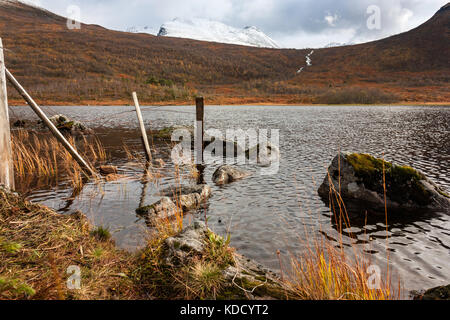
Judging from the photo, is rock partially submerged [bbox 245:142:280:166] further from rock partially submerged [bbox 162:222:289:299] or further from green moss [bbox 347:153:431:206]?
rock partially submerged [bbox 162:222:289:299]

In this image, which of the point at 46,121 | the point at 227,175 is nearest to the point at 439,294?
the point at 227,175

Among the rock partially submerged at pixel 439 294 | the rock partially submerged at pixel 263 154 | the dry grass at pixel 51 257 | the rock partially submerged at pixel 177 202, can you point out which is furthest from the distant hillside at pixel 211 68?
the rock partially submerged at pixel 439 294

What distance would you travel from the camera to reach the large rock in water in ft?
25.5

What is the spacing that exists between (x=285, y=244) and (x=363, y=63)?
383ft

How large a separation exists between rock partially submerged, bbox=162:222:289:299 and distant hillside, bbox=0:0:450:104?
5585 centimetres

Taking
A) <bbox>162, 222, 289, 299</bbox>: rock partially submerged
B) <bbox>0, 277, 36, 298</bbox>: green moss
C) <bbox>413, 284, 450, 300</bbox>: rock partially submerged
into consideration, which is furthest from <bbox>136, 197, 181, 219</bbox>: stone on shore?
<bbox>413, 284, 450, 300</bbox>: rock partially submerged

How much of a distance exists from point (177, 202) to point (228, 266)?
2.48 metres

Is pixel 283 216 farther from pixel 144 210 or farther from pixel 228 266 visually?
pixel 144 210

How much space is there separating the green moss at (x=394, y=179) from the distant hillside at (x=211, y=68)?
174 feet

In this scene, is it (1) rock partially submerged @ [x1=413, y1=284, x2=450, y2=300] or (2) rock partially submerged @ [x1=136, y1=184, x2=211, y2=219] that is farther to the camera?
(2) rock partially submerged @ [x1=136, y1=184, x2=211, y2=219]

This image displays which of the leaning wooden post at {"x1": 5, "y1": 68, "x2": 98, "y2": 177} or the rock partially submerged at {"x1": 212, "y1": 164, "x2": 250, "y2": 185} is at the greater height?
the leaning wooden post at {"x1": 5, "y1": 68, "x2": 98, "y2": 177}

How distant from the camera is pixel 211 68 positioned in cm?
9856

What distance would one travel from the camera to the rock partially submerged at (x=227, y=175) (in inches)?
414

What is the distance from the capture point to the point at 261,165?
13180 mm
